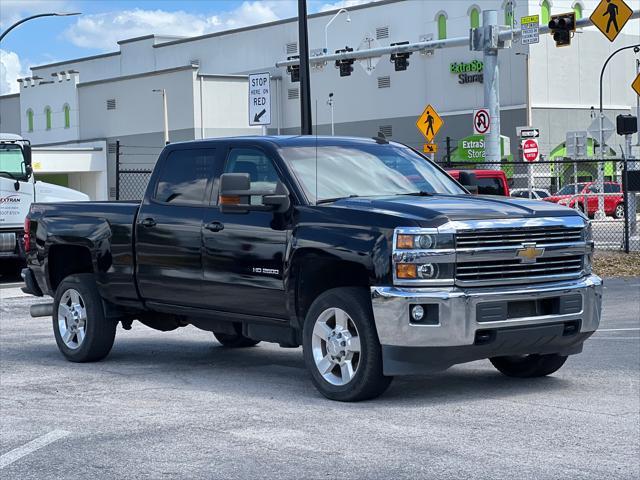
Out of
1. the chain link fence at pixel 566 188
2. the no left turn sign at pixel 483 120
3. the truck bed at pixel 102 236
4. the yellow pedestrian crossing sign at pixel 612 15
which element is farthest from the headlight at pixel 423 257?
the no left turn sign at pixel 483 120

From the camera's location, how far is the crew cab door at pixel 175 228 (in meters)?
10.0

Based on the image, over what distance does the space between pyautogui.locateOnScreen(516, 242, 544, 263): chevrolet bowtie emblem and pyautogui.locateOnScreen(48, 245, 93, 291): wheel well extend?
178 inches

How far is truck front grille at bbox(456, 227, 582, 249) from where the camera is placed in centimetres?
842

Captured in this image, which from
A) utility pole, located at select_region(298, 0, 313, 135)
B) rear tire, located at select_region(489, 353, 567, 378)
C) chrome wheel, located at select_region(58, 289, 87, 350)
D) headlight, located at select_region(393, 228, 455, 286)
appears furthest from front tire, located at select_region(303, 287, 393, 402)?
utility pole, located at select_region(298, 0, 313, 135)

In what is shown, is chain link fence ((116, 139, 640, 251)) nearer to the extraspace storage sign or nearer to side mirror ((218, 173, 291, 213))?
side mirror ((218, 173, 291, 213))

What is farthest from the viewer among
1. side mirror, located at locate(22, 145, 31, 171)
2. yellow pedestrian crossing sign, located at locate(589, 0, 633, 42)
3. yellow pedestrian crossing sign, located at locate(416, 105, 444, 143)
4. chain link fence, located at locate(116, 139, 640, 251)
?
yellow pedestrian crossing sign, located at locate(416, 105, 444, 143)

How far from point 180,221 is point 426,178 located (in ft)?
6.67

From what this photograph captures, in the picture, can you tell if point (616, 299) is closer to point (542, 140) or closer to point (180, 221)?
point (180, 221)

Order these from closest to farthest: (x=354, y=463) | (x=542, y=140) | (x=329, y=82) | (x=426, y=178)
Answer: (x=354, y=463)
(x=426, y=178)
(x=542, y=140)
(x=329, y=82)

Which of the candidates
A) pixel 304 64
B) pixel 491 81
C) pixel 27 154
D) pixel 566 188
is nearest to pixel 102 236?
pixel 27 154

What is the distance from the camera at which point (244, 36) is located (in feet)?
279

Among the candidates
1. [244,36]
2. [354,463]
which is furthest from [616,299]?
[244,36]

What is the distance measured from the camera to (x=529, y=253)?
28.4 feet

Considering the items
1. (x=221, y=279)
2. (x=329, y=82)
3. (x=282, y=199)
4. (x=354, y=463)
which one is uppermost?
(x=329, y=82)
